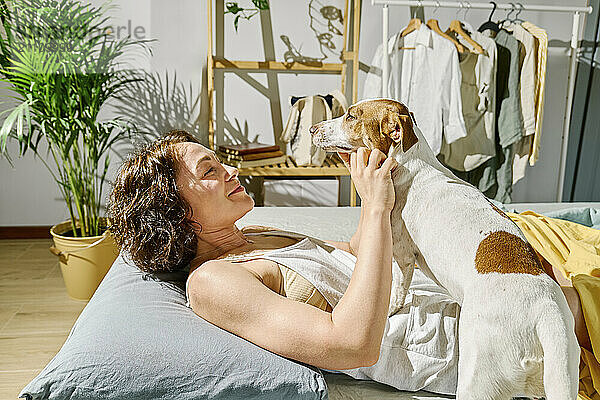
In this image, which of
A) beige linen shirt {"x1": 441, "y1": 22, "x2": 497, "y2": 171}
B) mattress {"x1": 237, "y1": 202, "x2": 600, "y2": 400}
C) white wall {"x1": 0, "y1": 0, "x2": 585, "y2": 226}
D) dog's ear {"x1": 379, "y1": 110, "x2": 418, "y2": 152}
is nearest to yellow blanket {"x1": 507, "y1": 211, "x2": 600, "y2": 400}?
mattress {"x1": 237, "y1": 202, "x2": 600, "y2": 400}

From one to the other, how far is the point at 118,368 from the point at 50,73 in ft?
6.01

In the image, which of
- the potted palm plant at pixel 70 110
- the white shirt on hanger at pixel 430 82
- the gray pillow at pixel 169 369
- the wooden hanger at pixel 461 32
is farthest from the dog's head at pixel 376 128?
the wooden hanger at pixel 461 32

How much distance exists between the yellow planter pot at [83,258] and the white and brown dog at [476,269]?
1.68m

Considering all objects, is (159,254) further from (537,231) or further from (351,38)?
(351,38)

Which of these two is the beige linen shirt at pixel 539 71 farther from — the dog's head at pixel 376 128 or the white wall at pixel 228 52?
the dog's head at pixel 376 128

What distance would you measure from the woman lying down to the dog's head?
46 mm

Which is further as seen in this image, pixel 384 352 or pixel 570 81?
pixel 570 81

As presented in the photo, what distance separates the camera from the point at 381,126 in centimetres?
118

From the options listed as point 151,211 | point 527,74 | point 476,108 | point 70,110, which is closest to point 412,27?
point 476,108

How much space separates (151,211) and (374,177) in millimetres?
480

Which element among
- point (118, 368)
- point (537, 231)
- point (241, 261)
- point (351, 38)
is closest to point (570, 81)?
point (351, 38)

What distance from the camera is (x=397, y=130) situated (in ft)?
3.82

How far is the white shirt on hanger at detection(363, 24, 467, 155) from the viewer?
10.1ft

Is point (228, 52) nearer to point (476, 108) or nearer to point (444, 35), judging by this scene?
point (444, 35)
